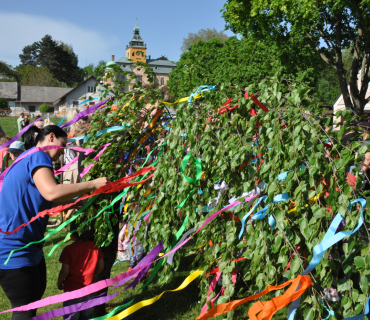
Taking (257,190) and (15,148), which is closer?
(257,190)

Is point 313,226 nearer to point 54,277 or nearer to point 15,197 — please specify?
point 15,197

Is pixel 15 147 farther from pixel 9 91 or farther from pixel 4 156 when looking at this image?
pixel 9 91

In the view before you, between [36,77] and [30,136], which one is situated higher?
[36,77]

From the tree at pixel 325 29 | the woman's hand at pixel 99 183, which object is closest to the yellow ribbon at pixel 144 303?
the woman's hand at pixel 99 183

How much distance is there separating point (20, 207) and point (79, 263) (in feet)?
2.78

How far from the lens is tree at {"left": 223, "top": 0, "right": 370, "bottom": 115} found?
33.2ft

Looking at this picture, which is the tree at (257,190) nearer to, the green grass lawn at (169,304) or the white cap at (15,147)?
the green grass lawn at (169,304)

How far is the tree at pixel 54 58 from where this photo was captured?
6575cm

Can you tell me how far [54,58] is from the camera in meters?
65.3

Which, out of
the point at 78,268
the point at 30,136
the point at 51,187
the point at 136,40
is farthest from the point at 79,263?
the point at 136,40

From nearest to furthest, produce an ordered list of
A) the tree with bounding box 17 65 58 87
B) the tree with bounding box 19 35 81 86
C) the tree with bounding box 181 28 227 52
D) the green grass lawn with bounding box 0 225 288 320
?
the green grass lawn with bounding box 0 225 288 320 → the tree with bounding box 181 28 227 52 → the tree with bounding box 17 65 58 87 → the tree with bounding box 19 35 81 86

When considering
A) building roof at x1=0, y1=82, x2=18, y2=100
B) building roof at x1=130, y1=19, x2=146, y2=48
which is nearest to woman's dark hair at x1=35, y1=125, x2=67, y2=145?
building roof at x1=0, y1=82, x2=18, y2=100

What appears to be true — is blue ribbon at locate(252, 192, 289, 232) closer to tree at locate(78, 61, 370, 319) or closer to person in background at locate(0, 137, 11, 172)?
tree at locate(78, 61, 370, 319)

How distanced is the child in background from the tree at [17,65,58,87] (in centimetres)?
6227
